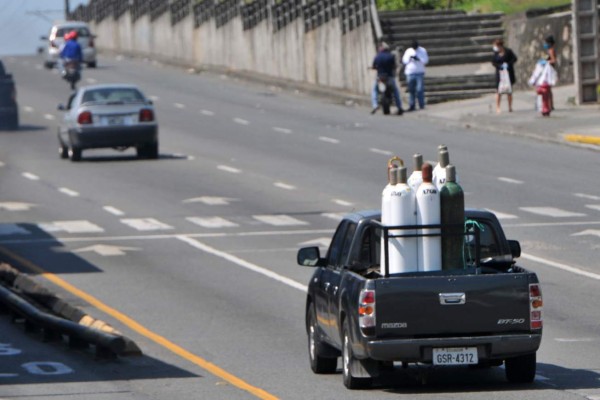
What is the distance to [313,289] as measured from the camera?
48.4 feet

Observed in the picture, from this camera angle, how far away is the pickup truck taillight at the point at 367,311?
41.7 ft

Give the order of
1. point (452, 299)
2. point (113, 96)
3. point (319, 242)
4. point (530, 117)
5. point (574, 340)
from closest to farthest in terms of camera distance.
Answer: point (452, 299), point (574, 340), point (319, 242), point (113, 96), point (530, 117)

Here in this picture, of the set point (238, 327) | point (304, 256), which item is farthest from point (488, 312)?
point (238, 327)

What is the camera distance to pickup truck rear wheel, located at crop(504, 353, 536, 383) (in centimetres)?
1332

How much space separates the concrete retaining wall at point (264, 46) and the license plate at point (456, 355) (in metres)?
38.1

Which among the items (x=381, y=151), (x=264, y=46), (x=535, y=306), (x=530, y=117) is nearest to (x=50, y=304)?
(x=535, y=306)

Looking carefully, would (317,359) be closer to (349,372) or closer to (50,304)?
(349,372)

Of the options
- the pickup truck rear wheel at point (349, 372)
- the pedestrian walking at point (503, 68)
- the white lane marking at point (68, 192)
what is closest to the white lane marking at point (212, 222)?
the white lane marking at point (68, 192)

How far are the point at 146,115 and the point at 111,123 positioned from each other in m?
0.82

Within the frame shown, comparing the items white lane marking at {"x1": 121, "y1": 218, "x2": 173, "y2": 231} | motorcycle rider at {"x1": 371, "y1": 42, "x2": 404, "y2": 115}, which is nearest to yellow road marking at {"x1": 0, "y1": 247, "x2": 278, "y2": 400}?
white lane marking at {"x1": 121, "y1": 218, "x2": 173, "y2": 231}

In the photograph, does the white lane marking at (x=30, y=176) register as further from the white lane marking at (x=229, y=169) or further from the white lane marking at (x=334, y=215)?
the white lane marking at (x=334, y=215)

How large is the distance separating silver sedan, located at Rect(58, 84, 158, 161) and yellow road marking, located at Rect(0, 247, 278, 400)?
41.1 ft

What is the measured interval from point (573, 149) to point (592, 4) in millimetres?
6653

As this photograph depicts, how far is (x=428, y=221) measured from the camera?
13094 millimetres
